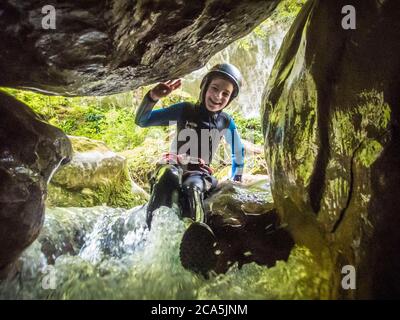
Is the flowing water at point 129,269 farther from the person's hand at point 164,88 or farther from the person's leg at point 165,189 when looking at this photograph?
the person's hand at point 164,88

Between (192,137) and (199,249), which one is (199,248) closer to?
(199,249)

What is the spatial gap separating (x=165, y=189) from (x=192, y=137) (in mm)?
939

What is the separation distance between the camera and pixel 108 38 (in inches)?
111

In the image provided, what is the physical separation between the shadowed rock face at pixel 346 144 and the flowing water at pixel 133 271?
45 centimetres

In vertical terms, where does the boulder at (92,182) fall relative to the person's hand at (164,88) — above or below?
below

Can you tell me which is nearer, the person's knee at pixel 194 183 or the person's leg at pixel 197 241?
the person's leg at pixel 197 241

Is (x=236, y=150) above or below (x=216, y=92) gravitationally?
below

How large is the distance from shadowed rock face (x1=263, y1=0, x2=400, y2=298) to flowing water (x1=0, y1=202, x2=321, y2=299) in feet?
1.46

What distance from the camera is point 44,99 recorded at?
292 inches

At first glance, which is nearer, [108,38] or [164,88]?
[108,38]

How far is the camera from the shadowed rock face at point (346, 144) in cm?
232

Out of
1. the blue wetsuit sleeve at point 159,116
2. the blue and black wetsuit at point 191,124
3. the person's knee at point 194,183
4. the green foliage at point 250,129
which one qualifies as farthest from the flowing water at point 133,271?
the green foliage at point 250,129

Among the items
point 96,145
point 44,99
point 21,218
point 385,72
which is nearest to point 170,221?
point 21,218

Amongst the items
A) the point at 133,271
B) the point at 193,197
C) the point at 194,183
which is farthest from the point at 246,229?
the point at 133,271
